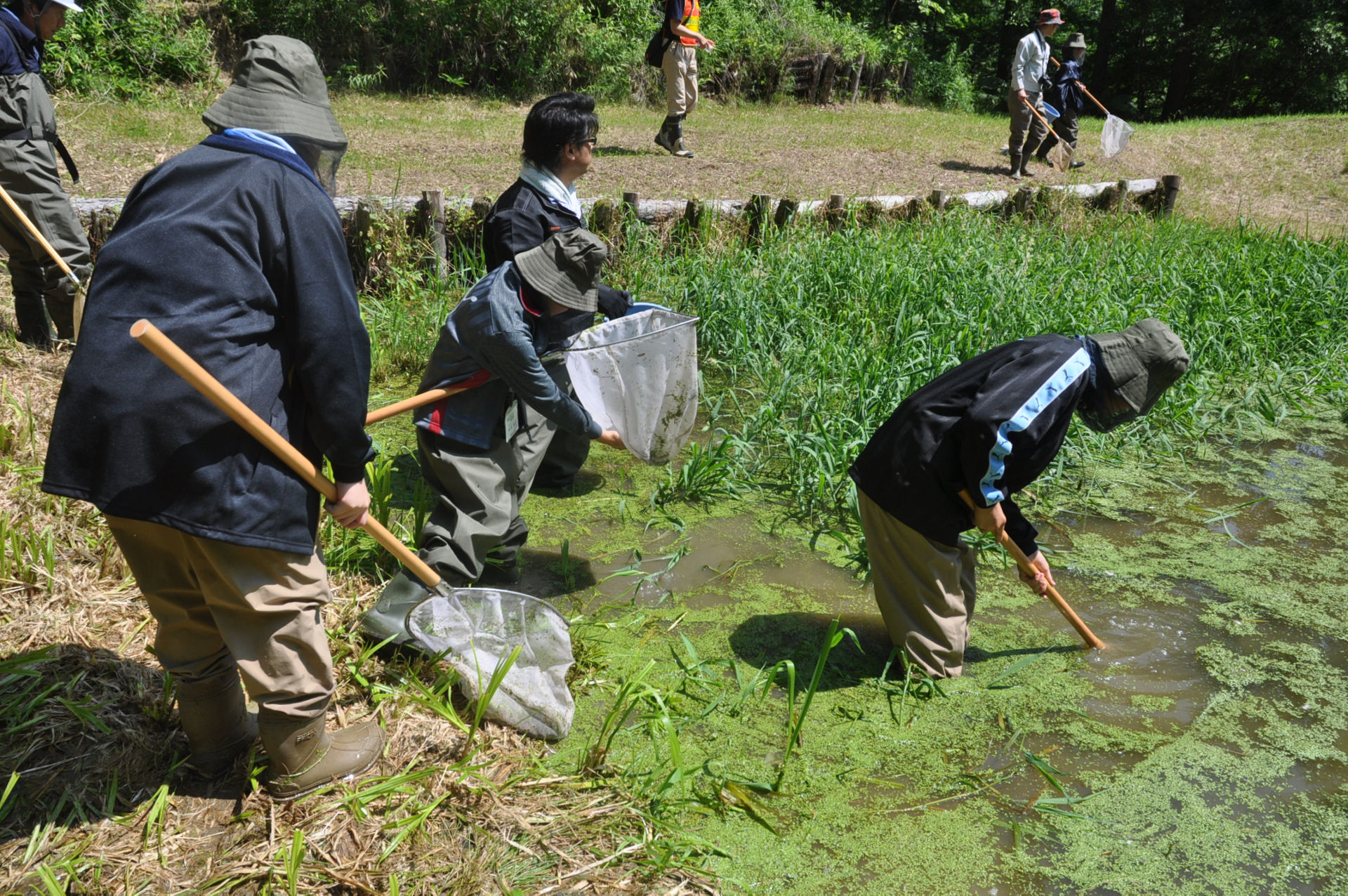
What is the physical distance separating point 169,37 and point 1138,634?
10.8 m

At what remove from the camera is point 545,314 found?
294 centimetres

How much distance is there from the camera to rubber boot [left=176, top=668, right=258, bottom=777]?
215cm

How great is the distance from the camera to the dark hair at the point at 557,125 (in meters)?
3.22

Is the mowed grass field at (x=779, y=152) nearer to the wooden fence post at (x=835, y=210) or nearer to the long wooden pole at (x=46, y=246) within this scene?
the wooden fence post at (x=835, y=210)

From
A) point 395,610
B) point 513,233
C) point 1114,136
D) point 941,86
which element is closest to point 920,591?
point 395,610

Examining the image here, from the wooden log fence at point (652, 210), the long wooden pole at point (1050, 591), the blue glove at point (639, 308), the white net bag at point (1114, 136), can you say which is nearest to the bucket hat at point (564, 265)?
the blue glove at point (639, 308)

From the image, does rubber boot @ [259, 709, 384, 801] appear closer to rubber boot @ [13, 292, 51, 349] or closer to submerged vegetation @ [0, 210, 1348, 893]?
submerged vegetation @ [0, 210, 1348, 893]

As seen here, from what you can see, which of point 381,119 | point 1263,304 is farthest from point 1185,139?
point 381,119

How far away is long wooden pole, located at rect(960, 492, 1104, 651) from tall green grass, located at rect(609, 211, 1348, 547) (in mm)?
1020

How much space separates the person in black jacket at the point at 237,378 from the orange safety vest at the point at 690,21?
7.86 m

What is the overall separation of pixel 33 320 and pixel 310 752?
11.5 ft

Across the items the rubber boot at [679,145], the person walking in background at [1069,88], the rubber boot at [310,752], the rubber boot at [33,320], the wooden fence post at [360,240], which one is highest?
the person walking in background at [1069,88]

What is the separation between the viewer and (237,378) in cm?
178

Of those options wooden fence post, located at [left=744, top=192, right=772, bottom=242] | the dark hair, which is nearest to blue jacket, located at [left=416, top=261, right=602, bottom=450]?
the dark hair
